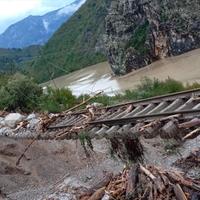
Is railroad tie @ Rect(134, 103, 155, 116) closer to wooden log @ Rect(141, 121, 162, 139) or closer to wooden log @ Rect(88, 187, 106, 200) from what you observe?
wooden log @ Rect(141, 121, 162, 139)

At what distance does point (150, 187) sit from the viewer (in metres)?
8.39

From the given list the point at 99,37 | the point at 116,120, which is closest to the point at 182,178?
the point at 116,120

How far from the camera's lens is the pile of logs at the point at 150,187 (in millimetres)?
8078

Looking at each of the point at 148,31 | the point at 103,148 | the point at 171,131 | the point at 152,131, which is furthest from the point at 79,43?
the point at 171,131

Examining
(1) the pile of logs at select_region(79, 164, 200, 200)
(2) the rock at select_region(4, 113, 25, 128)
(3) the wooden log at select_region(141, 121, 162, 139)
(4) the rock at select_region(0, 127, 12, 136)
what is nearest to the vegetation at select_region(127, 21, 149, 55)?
(2) the rock at select_region(4, 113, 25, 128)

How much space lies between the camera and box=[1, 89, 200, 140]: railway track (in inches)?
344

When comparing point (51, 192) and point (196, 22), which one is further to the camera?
point (196, 22)

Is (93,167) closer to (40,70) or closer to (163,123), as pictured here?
(163,123)

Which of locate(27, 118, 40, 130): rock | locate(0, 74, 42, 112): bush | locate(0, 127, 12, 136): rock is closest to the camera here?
locate(27, 118, 40, 130): rock

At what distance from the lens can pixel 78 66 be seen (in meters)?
141

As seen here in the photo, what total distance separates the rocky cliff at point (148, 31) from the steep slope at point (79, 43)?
33142mm

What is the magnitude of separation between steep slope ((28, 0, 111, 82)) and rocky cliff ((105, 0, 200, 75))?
109 ft

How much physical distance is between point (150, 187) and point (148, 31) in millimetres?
90696

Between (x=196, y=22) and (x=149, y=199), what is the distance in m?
86.2
